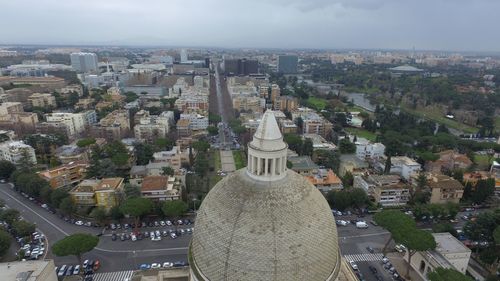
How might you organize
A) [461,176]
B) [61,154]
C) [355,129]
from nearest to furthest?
[461,176] < [61,154] < [355,129]

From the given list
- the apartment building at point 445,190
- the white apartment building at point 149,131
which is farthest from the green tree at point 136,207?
the apartment building at point 445,190

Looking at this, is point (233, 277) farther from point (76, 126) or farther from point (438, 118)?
point (438, 118)

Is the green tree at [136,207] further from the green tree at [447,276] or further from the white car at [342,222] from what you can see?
the green tree at [447,276]

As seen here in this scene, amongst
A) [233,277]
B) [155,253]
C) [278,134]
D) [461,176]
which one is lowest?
[155,253]

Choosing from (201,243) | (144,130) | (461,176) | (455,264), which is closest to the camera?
(201,243)

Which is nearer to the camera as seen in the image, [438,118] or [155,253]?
[155,253]

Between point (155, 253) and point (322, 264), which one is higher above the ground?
point (322, 264)

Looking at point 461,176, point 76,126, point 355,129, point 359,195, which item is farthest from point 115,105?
point 461,176
